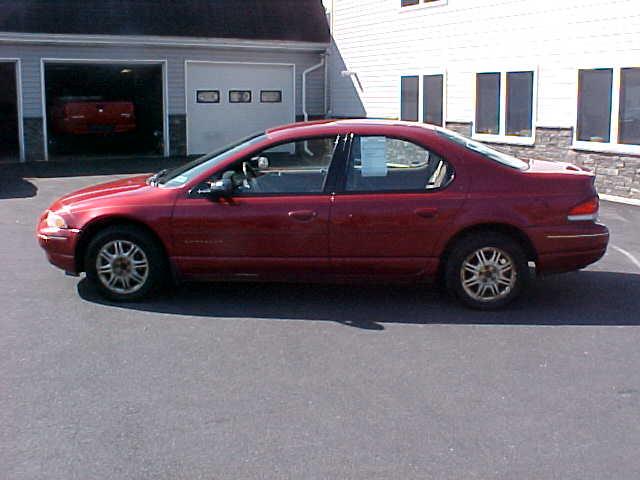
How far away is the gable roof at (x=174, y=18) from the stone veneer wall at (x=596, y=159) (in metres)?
8.73

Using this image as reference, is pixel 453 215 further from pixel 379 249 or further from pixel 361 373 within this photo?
pixel 361 373

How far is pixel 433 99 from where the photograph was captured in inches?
752

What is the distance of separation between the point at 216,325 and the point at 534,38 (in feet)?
35.2

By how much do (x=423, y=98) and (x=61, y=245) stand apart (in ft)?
A: 42.1

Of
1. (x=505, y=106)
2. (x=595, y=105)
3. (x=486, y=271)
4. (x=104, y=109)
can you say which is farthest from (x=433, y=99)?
(x=486, y=271)

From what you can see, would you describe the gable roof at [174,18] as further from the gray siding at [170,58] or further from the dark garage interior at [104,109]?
the dark garage interior at [104,109]

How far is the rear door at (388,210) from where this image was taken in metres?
7.37

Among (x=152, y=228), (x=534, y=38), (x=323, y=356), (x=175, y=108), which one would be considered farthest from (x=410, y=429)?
(x=175, y=108)

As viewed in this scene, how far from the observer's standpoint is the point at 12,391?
5.51m

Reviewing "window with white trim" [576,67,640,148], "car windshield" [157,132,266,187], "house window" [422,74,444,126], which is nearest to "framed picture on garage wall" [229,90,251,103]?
"house window" [422,74,444,126]

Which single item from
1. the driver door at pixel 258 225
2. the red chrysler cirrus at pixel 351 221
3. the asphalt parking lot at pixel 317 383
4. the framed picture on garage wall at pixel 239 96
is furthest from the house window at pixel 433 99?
the driver door at pixel 258 225

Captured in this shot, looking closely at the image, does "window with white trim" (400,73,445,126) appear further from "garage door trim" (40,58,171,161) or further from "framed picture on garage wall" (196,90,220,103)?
"garage door trim" (40,58,171,161)

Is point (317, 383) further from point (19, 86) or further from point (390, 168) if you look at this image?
point (19, 86)

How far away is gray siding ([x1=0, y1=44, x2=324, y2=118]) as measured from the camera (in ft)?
67.6
